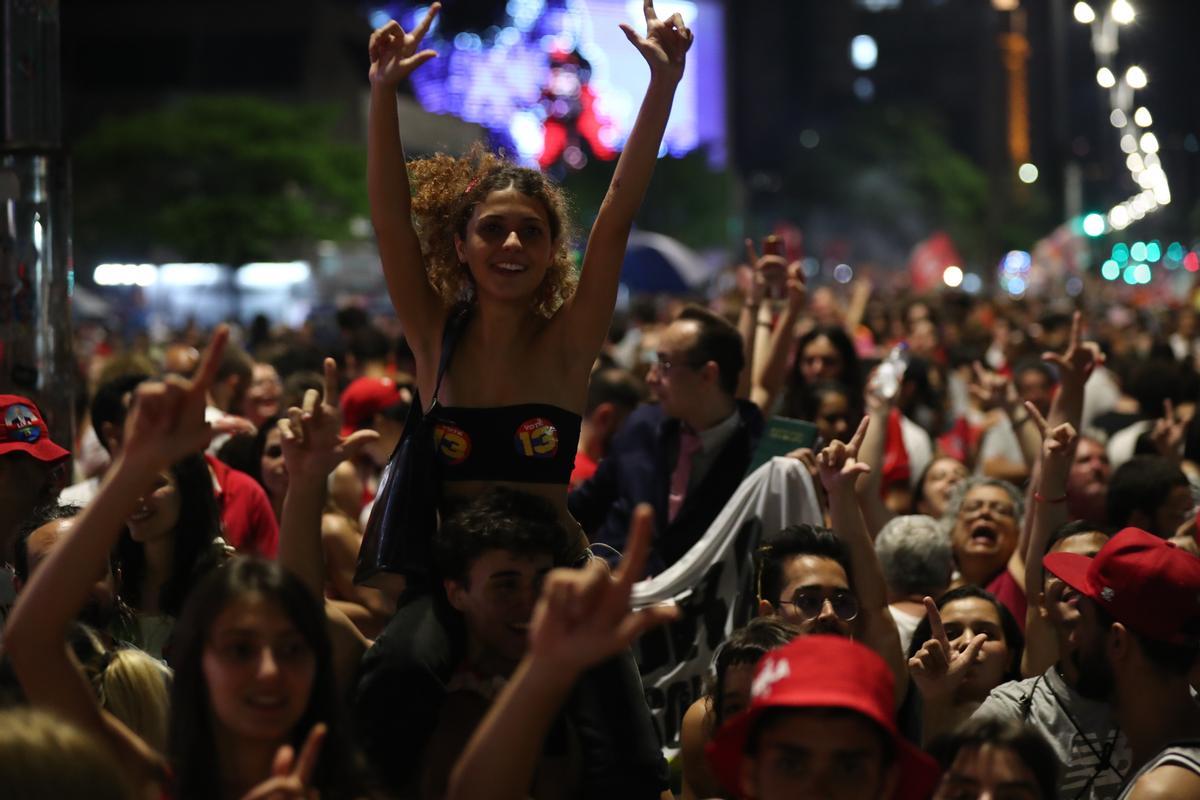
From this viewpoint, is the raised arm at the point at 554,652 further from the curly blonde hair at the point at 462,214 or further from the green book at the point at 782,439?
the green book at the point at 782,439

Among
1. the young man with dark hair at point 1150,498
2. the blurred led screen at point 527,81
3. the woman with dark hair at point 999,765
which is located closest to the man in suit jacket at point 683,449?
the young man with dark hair at point 1150,498

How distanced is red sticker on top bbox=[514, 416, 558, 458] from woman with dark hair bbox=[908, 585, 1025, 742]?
110 cm

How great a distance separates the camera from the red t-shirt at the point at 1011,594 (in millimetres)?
7043

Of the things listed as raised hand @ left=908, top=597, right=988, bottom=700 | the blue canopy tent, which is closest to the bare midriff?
raised hand @ left=908, top=597, right=988, bottom=700

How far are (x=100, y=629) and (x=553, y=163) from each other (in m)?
62.8

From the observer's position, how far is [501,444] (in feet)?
16.0

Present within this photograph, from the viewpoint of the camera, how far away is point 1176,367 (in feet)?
36.0

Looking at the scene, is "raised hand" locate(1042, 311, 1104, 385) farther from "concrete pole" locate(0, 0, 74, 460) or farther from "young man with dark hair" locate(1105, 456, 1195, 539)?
"concrete pole" locate(0, 0, 74, 460)

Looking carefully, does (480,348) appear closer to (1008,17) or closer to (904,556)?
(904,556)

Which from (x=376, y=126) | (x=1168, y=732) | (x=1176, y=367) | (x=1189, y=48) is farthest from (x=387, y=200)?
(x=1189, y=48)

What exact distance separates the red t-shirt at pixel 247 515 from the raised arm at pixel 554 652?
3537 mm

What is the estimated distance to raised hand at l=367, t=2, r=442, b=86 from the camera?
16.3 ft

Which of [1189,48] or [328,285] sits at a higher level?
[1189,48]

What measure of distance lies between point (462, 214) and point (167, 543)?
1636mm
